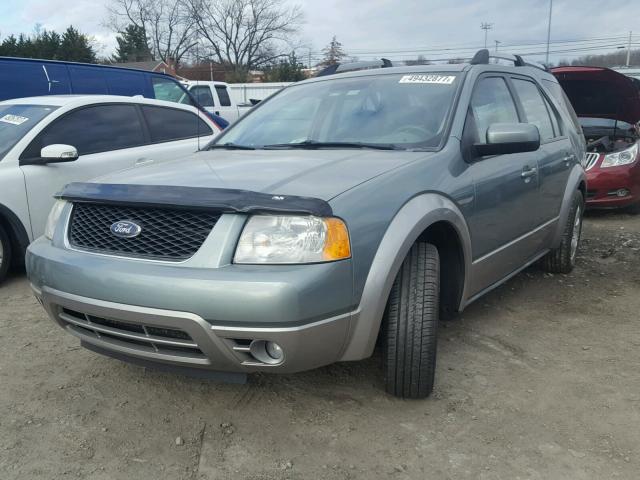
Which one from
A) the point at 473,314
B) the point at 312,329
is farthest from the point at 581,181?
the point at 312,329

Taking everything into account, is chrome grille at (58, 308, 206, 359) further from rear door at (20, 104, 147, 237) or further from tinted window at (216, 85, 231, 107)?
tinted window at (216, 85, 231, 107)

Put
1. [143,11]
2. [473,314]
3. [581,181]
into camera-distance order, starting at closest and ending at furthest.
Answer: [473,314] < [581,181] < [143,11]

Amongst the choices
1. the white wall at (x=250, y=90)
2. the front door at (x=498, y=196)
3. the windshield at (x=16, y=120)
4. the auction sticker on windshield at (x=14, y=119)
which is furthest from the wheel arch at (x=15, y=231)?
the white wall at (x=250, y=90)

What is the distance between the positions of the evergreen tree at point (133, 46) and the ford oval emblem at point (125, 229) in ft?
198

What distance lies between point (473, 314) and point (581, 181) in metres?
1.68

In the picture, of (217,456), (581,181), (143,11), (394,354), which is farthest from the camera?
(143,11)

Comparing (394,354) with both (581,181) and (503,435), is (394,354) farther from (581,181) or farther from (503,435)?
(581,181)

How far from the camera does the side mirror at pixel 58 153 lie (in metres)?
4.54

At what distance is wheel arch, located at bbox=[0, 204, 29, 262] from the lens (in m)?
4.44

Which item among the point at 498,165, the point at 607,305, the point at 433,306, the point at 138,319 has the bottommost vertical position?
the point at 607,305

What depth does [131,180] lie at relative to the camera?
261cm

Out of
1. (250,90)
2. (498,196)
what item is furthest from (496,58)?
(250,90)

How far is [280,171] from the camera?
2.57 m

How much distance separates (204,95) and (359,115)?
12.0 metres
